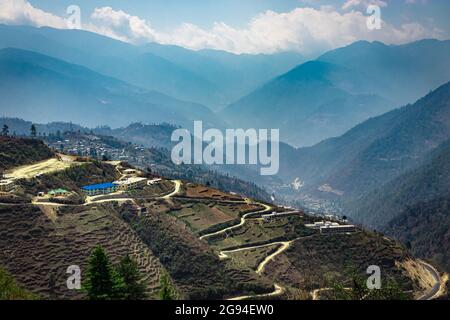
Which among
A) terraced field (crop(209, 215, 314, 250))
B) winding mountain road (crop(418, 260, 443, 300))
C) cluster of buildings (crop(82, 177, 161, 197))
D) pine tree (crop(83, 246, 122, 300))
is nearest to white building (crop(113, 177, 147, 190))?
cluster of buildings (crop(82, 177, 161, 197))

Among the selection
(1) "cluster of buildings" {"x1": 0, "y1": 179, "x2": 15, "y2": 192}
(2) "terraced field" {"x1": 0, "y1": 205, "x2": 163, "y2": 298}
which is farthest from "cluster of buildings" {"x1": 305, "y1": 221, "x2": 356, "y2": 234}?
(1) "cluster of buildings" {"x1": 0, "y1": 179, "x2": 15, "y2": 192}

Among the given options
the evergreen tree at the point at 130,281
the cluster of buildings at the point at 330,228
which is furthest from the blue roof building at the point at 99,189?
the evergreen tree at the point at 130,281

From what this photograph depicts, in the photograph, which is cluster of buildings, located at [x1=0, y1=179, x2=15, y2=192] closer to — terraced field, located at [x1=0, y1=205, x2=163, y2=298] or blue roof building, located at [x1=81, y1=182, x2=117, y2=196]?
terraced field, located at [x1=0, y1=205, x2=163, y2=298]

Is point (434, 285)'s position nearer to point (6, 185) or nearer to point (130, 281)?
point (130, 281)

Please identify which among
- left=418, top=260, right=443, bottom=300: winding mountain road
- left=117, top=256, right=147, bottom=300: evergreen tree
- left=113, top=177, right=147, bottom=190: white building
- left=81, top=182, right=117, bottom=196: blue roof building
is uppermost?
left=113, top=177, right=147, bottom=190: white building

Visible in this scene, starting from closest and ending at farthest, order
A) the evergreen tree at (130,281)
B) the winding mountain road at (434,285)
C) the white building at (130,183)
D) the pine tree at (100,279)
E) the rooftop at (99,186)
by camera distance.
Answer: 1. the pine tree at (100,279)
2. the evergreen tree at (130,281)
3. the winding mountain road at (434,285)
4. the rooftop at (99,186)
5. the white building at (130,183)

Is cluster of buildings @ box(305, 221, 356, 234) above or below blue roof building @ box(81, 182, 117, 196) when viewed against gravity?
below

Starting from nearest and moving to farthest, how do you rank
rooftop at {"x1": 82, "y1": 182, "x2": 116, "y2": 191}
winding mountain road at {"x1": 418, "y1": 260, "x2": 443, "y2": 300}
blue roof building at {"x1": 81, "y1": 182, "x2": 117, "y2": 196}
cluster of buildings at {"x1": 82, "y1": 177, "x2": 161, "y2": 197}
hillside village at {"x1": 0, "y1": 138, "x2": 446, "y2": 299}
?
1. hillside village at {"x1": 0, "y1": 138, "x2": 446, "y2": 299}
2. winding mountain road at {"x1": 418, "y1": 260, "x2": 443, "y2": 300}
3. blue roof building at {"x1": 81, "y1": 182, "x2": 117, "y2": 196}
4. rooftop at {"x1": 82, "y1": 182, "x2": 116, "y2": 191}
5. cluster of buildings at {"x1": 82, "y1": 177, "x2": 161, "y2": 197}

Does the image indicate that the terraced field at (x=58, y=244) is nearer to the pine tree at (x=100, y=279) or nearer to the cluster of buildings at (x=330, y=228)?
the pine tree at (x=100, y=279)

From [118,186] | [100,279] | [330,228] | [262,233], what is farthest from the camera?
[118,186]

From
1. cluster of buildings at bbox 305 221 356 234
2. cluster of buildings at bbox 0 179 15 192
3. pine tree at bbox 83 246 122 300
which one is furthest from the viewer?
cluster of buildings at bbox 305 221 356 234

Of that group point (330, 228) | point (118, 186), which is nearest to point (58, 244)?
point (118, 186)

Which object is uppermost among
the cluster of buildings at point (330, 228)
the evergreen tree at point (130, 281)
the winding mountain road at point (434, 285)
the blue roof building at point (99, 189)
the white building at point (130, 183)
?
the white building at point (130, 183)

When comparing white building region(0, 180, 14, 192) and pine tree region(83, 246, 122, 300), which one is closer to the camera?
pine tree region(83, 246, 122, 300)
